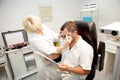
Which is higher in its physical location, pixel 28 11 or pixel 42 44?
pixel 28 11

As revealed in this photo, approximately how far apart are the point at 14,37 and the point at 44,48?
46.2 inches

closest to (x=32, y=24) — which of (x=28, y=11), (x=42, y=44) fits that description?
(x=42, y=44)

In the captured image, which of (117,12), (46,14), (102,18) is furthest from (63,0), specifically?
(117,12)

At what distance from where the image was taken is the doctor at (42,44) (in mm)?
1224

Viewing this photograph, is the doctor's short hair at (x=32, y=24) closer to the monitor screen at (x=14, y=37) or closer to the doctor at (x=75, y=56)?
the doctor at (x=75, y=56)

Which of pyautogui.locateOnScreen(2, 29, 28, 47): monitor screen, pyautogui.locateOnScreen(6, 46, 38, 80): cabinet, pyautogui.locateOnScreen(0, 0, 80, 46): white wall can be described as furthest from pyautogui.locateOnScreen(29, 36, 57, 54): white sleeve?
pyautogui.locateOnScreen(0, 0, 80, 46): white wall

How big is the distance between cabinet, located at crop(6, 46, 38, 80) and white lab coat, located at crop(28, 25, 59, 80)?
71 cm

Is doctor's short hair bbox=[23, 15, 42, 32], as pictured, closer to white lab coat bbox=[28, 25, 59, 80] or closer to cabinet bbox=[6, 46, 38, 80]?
white lab coat bbox=[28, 25, 59, 80]

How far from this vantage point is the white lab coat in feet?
4.02

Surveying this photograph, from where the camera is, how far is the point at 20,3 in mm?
2211

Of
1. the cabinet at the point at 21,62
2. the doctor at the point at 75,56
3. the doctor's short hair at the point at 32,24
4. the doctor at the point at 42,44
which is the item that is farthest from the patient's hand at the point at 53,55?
the cabinet at the point at 21,62

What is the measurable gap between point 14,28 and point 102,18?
1.92 metres

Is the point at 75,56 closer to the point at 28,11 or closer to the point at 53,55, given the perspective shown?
the point at 53,55

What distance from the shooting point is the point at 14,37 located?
214cm
